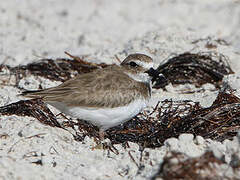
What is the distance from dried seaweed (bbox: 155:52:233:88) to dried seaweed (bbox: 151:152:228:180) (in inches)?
108

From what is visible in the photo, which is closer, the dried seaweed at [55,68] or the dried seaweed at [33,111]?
the dried seaweed at [33,111]

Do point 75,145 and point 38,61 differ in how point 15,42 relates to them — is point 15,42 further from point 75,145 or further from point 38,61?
point 75,145

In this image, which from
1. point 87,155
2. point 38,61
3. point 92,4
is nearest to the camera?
point 87,155

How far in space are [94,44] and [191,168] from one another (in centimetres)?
456

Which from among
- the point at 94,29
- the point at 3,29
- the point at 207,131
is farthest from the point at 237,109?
the point at 3,29

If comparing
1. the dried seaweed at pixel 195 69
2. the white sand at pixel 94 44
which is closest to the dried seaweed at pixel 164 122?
the white sand at pixel 94 44

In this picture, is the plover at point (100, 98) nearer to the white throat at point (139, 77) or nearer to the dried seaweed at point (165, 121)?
the white throat at point (139, 77)

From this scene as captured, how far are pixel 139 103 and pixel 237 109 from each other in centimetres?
98

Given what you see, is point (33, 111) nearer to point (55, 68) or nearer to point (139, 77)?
point (139, 77)

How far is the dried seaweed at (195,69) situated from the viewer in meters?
5.83

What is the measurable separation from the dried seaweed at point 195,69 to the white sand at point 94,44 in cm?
19

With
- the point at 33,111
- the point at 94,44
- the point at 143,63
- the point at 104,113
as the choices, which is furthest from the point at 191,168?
the point at 94,44

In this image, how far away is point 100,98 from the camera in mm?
4016

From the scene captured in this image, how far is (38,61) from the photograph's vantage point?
6168 millimetres
